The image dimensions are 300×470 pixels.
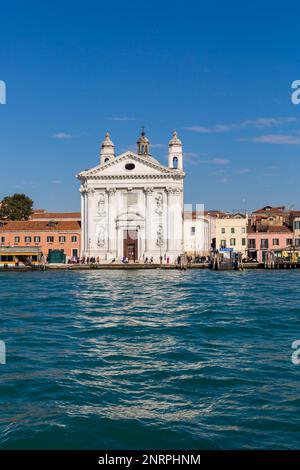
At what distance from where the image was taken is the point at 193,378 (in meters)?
8.16

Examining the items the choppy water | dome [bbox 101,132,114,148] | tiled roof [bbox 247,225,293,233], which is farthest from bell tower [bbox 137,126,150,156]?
the choppy water

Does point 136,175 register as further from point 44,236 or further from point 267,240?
point 267,240

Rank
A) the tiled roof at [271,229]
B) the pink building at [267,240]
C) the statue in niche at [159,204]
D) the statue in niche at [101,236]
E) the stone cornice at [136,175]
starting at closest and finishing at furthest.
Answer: the stone cornice at [136,175] → the statue in niche at [159,204] → the statue in niche at [101,236] → the pink building at [267,240] → the tiled roof at [271,229]

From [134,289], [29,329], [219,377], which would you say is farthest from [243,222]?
[219,377]

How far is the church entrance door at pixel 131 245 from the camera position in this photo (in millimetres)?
46344

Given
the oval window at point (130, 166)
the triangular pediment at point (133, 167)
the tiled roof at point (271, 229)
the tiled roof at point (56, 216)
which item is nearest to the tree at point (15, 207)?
the tiled roof at point (56, 216)

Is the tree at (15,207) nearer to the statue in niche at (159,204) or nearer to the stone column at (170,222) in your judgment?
the statue in niche at (159,204)

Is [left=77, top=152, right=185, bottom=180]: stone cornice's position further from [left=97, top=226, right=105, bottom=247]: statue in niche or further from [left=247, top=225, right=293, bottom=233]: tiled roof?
[left=247, top=225, right=293, bottom=233]: tiled roof

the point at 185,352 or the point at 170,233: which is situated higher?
the point at 170,233

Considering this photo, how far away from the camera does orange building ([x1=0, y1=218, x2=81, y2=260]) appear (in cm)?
4609

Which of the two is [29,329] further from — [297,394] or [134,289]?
[134,289]

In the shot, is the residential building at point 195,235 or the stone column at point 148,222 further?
the residential building at point 195,235
